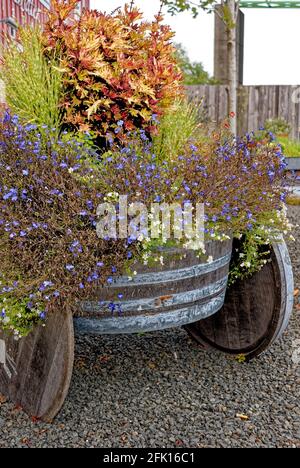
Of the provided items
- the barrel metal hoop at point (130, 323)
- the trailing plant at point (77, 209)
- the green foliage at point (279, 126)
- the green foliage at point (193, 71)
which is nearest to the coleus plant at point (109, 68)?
the trailing plant at point (77, 209)

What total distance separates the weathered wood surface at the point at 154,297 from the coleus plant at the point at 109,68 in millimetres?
1145

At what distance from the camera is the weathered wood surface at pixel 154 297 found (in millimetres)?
2535

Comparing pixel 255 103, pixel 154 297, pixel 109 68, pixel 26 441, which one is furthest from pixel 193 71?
pixel 26 441

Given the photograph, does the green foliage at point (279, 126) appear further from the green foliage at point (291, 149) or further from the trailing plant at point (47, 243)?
the trailing plant at point (47, 243)

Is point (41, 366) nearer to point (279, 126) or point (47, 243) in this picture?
point (47, 243)

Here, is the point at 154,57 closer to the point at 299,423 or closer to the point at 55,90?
the point at 55,90

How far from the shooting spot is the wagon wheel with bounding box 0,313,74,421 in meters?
2.49

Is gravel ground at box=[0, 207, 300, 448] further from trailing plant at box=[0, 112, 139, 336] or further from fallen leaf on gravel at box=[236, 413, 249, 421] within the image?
trailing plant at box=[0, 112, 139, 336]

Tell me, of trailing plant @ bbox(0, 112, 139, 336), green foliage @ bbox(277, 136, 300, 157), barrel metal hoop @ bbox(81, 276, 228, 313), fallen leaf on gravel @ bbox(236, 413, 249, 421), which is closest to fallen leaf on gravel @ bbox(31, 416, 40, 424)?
trailing plant @ bbox(0, 112, 139, 336)

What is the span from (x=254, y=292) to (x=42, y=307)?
127cm

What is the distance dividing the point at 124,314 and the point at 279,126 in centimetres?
1189

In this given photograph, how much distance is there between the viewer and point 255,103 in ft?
47.5

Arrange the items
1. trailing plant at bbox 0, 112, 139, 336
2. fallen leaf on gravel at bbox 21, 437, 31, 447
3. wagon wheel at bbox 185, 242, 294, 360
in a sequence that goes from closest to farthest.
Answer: trailing plant at bbox 0, 112, 139, 336, fallen leaf on gravel at bbox 21, 437, 31, 447, wagon wheel at bbox 185, 242, 294, 360
